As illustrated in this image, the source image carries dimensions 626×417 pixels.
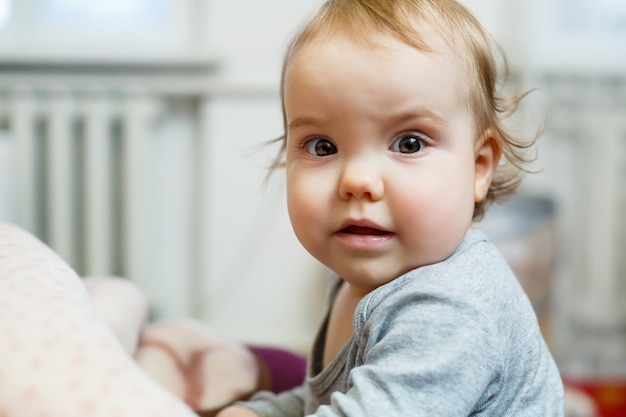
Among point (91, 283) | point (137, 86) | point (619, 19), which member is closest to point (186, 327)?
point (91, 283)

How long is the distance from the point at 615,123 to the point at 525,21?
43 cm

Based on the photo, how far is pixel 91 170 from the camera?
2.50 m

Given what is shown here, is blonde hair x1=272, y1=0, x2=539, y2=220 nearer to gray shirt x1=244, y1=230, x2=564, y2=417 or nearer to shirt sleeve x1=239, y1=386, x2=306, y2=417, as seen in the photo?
gray shirt x1=244, y1=230, x2=564, y2=417

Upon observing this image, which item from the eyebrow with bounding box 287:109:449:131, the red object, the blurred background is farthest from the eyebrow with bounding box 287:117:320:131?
→ the red object

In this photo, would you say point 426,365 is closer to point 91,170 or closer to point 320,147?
point 320,147

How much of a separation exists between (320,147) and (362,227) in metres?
0.09

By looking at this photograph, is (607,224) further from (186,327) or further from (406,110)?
(406,110)

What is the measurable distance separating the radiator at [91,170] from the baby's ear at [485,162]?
70.2 inches

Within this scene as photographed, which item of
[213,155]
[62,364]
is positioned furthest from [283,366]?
[213,155]

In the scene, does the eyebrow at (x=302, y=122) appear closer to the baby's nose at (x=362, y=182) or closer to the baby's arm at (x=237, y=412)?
the baby's nose at (x=362, y=182)

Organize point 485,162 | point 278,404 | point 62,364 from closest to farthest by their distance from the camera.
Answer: point 62,364, point 485,162, point 278,404

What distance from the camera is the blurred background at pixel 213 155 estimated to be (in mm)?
2498

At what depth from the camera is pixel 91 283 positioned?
112cm

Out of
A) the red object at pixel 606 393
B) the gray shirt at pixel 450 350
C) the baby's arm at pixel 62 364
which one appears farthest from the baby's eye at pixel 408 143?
the red object at pixel 606 393
